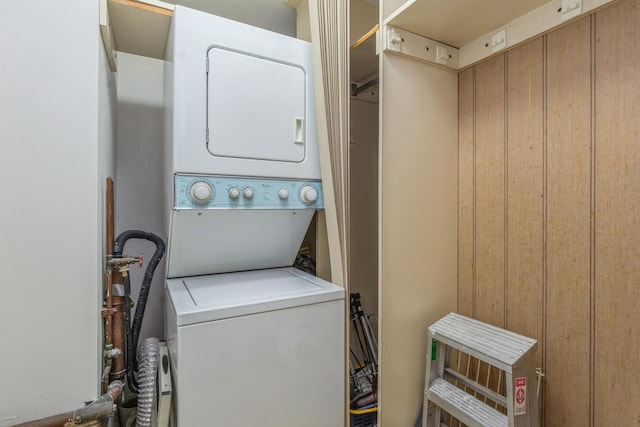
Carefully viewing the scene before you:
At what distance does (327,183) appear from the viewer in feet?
5.32

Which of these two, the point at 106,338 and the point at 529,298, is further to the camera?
the point at 529,298

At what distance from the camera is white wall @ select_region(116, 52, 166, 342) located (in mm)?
1884

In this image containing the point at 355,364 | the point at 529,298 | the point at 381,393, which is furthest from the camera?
the point at 355,364

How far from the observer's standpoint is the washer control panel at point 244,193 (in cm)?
138

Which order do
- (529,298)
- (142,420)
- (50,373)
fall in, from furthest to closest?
(529,298) → (142,420) → (50,373)

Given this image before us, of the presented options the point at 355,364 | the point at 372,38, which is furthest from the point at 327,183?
the point at 355,364

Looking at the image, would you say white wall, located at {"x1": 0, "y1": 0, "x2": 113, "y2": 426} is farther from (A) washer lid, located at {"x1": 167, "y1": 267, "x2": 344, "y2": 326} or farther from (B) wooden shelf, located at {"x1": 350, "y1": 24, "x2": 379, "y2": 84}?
(B) wooden shelf, located at {"x1": 350, "y1": 24, "x2": 379, "y2": 84}

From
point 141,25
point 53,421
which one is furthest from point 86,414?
point 141,25

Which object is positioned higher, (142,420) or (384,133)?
(384,133)

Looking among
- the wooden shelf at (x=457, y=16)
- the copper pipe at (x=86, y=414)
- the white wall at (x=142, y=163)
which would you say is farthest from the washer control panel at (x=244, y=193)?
the wooden shelf at (x=457, y=16)

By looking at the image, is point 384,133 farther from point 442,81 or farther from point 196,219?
point 196,219

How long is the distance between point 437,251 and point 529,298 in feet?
1.50

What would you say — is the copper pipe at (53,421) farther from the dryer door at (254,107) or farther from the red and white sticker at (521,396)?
the red and white sticker at (521,396)

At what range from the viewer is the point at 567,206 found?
4.46 ft
